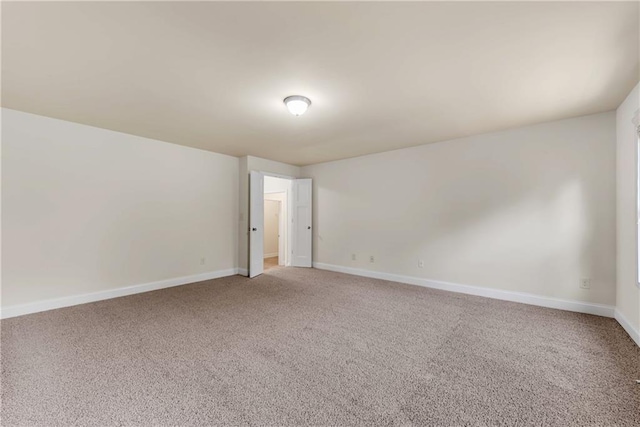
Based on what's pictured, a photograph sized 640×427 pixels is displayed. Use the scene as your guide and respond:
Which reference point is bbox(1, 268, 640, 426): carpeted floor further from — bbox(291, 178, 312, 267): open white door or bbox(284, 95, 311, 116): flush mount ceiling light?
bbox(291, 178, 312, 267): open white door

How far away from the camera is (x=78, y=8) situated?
62.2 inches

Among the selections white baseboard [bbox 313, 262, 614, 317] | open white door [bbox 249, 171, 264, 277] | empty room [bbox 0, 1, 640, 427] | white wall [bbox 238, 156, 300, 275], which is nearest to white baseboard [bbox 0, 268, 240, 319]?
empty room [bbox 0, 1, 640, 427]

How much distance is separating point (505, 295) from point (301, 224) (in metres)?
3.97

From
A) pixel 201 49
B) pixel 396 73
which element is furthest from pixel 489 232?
pixel 201 49

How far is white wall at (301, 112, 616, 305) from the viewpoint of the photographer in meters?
3.21

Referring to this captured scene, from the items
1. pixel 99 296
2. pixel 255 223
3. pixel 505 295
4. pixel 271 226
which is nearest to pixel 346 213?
pixel 255 223

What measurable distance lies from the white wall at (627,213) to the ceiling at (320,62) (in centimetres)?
32

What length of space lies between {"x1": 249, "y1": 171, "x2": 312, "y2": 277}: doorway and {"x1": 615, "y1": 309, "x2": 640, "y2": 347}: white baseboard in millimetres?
4677

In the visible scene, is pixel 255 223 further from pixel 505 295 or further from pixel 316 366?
pixel 505 295

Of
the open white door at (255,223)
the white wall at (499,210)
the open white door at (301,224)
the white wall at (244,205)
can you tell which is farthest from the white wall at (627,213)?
the white wall at (244,205)

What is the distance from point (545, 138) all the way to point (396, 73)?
8.54ft

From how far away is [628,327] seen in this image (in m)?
2.65

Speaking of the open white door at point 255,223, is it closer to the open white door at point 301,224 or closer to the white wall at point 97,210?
the white wall at point 97,210

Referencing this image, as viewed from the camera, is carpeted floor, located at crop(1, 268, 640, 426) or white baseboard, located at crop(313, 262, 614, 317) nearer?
carpeted floor, located at crop(1, 268, 640, 426)
